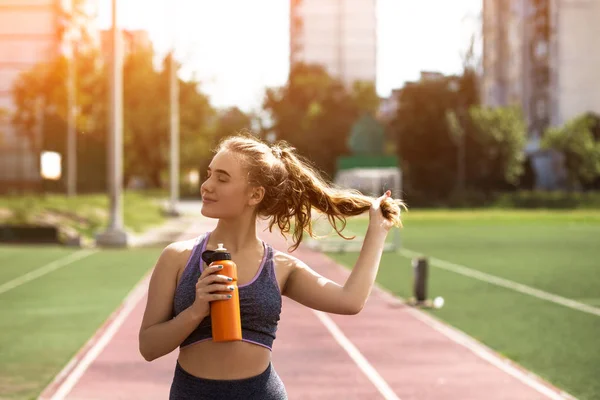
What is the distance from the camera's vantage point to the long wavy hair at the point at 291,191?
12.2ft

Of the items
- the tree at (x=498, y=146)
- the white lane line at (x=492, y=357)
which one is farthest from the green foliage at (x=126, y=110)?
the white lane line at (x=492, y=357)

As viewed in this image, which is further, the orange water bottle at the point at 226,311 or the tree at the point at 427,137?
the tree at the point at 427,137

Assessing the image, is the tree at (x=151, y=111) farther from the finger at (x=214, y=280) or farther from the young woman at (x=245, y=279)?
the finger at (x=214, y=280)

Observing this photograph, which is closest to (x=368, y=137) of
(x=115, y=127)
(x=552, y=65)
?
(x=552, y=65)

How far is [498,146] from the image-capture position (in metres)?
87.8

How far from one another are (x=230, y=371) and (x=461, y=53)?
100800mm

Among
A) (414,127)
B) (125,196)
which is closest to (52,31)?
(414,127)

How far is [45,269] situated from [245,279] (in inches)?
850

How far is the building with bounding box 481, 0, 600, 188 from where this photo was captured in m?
94.7

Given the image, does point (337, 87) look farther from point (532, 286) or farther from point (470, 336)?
point (470, 336)

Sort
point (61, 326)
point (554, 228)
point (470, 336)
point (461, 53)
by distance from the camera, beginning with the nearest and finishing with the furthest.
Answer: point (470, 336) < point (61, 326) < point (554, 228) < point (461, 53)

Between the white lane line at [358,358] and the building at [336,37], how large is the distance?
14709 cm

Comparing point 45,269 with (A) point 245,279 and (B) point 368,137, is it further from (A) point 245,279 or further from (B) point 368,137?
(B) point 368,137

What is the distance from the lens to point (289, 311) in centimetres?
1583
